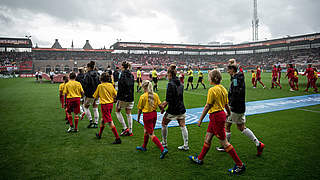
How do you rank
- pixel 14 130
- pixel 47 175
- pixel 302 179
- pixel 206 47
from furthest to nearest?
pixel 206 47 → pixel 14 130 → pixel 47 175 → pixel 302 179

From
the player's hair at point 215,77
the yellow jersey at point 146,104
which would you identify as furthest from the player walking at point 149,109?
the player's hair at point 215,77

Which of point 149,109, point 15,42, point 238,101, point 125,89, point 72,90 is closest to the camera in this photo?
point 238,101

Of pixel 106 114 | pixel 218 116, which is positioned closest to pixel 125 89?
pixel 106 114

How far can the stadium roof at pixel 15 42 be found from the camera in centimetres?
5075

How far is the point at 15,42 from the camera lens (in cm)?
5159

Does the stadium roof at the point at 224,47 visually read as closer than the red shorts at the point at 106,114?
No

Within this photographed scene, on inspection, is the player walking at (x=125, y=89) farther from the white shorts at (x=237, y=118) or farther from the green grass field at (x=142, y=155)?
the white shorts at (x=237, y=118)

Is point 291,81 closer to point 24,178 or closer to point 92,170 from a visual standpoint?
point 92,170

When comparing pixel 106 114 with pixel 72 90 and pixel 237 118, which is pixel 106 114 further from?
pixel 237 118

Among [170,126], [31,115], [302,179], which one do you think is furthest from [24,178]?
[31,115]

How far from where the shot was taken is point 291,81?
14781 millimetres

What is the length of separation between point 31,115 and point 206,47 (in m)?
67.7

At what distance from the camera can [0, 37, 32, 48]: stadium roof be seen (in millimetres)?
50750

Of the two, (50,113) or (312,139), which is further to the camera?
(50,113)
